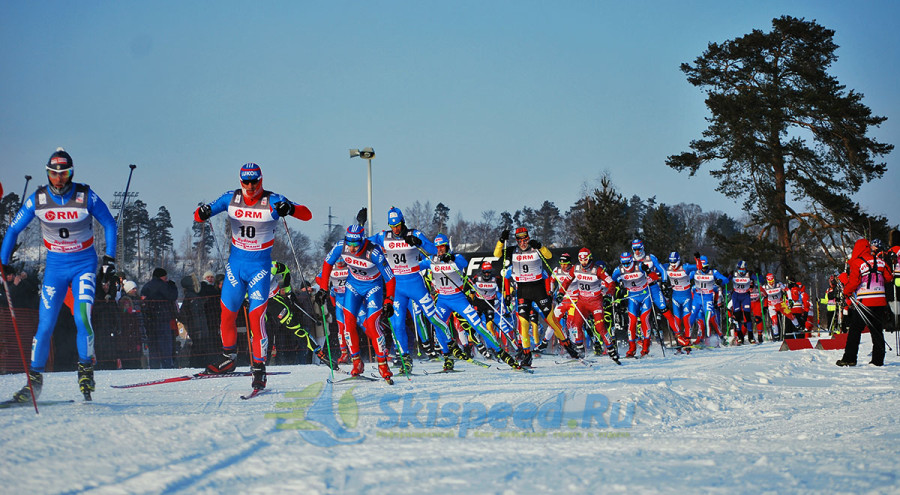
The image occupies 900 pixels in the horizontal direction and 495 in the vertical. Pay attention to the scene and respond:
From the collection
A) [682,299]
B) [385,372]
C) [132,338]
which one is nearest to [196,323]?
[132,338]

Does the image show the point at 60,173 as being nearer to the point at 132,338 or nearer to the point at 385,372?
the point at 385,372

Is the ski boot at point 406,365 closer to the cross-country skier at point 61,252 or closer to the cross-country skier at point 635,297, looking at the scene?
the cross-country skier at point 61,252

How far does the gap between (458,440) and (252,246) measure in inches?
157

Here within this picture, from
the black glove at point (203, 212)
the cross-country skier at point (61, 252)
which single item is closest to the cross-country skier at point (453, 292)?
the black glove at point (203, 212)

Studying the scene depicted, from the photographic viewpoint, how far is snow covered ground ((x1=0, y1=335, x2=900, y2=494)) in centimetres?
390

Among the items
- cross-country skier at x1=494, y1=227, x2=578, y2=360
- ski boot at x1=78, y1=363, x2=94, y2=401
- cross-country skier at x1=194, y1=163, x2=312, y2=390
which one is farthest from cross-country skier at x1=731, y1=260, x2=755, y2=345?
ski boot at x1=78, y1=363, x2=94, y2=401

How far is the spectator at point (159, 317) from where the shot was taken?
15844 millimetres


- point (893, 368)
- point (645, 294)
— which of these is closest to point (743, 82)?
point (645, 294)

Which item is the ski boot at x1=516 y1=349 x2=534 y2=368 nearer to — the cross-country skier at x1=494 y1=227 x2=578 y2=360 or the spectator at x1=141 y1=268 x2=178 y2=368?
the cross-country skier at x1=494 y1=227 x2=578 y2=360

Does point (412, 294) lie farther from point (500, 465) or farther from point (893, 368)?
point (893, 368)

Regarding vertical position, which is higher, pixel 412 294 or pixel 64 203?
pixel 64 203

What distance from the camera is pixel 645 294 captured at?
16.8 meters

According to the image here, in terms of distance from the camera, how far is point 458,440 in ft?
16.9

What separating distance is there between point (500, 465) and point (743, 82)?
113ft
